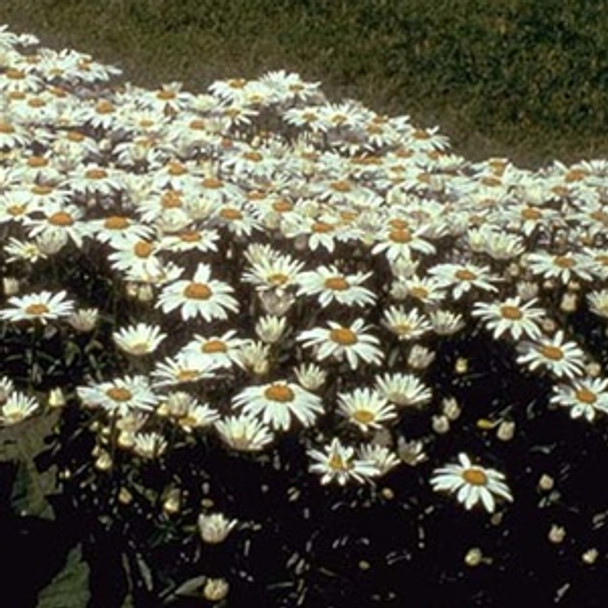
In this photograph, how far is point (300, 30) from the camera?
11.8 metres

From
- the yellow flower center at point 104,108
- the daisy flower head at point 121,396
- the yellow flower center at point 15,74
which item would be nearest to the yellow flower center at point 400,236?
the daisy flower head at point 121,396

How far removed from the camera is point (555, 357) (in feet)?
14.5

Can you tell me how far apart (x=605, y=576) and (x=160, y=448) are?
1.53m

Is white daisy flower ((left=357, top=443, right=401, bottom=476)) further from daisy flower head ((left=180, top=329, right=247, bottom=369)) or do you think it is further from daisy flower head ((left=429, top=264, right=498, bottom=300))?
daisy flower head ((left=429, top=264, right=498, bottom=300))

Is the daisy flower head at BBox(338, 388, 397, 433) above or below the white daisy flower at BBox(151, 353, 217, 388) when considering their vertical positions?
below

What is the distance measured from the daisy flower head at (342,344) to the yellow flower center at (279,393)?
16 cm

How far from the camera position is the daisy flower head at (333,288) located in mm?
4398

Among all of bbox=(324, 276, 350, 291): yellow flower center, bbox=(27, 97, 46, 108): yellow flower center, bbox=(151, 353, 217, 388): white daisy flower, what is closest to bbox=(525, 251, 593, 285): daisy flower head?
bbox=(324, 276, 350, 291): yellow flower center

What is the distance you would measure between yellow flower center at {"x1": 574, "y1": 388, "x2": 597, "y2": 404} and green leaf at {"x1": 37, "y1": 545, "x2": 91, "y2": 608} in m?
1.33

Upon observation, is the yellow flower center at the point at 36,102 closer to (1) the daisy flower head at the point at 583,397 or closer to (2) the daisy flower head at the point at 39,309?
(2) the daisy flower head at the point at 39,309

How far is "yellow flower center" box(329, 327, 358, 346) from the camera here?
4230mm

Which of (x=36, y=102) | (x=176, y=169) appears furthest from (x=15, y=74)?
(x=176, y=169)

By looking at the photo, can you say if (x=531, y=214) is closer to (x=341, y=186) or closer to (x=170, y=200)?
(x=341, y=186)

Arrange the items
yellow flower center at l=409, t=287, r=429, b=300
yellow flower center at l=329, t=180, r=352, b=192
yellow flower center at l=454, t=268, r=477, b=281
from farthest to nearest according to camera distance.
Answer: yellow flower center at l=329, t=180, r=352, b=192 < yellow flower center at l=454, t=268, r=477, b=281 < yellow flower center at l=409, t=287, r=429, b=300
